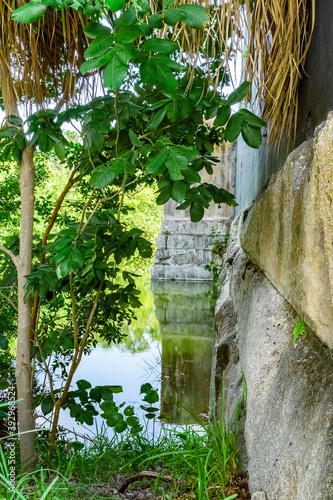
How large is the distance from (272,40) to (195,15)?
503 millimetres

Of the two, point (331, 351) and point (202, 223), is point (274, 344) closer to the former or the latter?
point (331, 351)

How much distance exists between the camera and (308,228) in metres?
1.17

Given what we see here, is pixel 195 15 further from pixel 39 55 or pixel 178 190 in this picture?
pixel 39 55

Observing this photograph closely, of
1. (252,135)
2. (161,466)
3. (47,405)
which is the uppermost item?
(252,135)

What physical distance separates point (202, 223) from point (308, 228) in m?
10.3

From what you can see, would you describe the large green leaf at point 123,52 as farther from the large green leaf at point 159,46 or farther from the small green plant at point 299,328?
the small green plant at point 299,328

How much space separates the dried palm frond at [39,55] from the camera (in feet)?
6.16

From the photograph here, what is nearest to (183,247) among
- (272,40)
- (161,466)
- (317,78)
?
(161,466)

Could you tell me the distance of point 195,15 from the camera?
3.92 ft

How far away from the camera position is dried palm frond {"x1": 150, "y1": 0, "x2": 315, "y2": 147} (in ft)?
4.89

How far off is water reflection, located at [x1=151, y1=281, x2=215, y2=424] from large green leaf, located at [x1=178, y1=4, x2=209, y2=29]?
1.30 m

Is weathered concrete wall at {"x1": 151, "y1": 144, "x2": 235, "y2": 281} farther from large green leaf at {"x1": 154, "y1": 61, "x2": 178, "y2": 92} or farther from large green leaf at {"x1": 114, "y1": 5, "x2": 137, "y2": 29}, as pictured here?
large green leaf at {"x1": 114, "y1": 5, "x2": 137, "y2": 29}

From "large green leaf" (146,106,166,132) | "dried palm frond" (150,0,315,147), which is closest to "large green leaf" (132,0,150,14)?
"dried palm frond" (150,0,315,147)

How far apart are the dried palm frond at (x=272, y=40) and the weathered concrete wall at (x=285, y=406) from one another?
0.69 m
